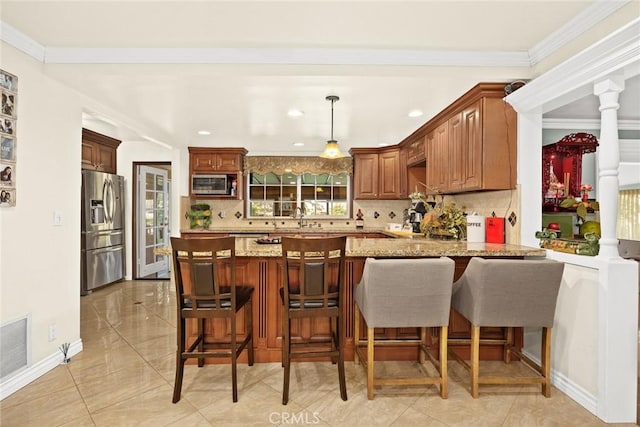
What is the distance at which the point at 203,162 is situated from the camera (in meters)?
5.44

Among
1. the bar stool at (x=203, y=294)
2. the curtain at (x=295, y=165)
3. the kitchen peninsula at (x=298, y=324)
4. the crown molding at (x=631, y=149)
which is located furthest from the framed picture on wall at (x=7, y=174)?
the crown molding at (x=631, y=149)

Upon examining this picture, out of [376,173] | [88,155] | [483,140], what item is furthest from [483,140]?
[88,155]

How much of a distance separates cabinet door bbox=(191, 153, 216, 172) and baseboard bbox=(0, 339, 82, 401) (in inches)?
128

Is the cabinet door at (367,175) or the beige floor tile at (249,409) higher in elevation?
the cabinet door at (367,175)

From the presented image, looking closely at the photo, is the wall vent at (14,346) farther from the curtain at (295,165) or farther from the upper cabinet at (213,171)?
the curtain at (295,165)

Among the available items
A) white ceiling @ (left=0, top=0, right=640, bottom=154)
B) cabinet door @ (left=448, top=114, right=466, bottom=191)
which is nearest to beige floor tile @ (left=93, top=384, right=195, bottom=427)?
white ceiling @ (left=0, top=0, right=640, bottom=154)

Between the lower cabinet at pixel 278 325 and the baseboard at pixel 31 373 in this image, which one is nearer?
the baseboard at pixel 31 373

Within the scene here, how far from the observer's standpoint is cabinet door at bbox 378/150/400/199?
17.3 feet

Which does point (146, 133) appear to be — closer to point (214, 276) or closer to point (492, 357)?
point (214, 276)

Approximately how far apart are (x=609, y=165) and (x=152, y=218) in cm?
623

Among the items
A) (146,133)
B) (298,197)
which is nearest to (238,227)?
(298,197)

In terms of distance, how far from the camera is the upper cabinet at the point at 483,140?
269cm

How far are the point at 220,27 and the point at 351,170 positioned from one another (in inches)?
151

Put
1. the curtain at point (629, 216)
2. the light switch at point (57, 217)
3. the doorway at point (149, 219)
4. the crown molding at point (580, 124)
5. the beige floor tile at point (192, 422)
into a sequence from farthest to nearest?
the doorway at point (149, 219) → the crown molding at point (580, 124) → the curtain at point (629, 216) → the light switch at point (57, 217) → the beige floor tile at point (192, 422)
